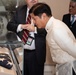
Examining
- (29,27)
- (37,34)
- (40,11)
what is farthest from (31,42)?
(40,11)

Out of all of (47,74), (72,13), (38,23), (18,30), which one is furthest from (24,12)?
(47,74)

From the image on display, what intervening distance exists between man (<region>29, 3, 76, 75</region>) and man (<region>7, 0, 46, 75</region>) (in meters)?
0.55

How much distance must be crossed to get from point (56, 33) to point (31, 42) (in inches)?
34.4

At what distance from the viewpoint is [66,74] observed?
6.82 feet

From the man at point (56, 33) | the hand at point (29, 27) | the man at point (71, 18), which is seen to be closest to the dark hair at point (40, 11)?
the man at point (56, 33)

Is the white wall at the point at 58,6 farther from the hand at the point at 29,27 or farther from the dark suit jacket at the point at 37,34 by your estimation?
the hand at the point at 29,27

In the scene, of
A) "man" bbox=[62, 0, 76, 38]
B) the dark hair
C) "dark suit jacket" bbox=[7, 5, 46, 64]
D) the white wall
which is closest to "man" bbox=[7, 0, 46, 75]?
"dark suit jacket" bbox=[7, 5, 46, 64]

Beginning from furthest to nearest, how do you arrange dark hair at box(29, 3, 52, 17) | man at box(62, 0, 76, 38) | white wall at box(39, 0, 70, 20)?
1. white wall at box(39, 0, 70, 20)
2. man at box(62, 0, 76, 38)
3. dark hair at box(29, 3, 52, 17)

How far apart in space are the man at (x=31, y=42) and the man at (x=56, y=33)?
55 centimetres

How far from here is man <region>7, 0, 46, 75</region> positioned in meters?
2.56

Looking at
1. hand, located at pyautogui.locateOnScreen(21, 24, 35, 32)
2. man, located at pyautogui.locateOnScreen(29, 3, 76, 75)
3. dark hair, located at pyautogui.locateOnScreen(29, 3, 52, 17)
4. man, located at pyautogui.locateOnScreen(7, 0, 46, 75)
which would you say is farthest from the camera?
man, located at pyautogui.locateOnScreen(7, 0, 46, 75)

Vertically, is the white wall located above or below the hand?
above

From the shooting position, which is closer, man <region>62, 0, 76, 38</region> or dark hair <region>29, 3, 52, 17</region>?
dark hair <region>29, 3, 52, 17</region>

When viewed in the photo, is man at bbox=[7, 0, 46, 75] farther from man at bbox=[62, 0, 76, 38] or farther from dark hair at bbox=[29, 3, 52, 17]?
dark hair at bbox=[29, 3, 52, 17]
